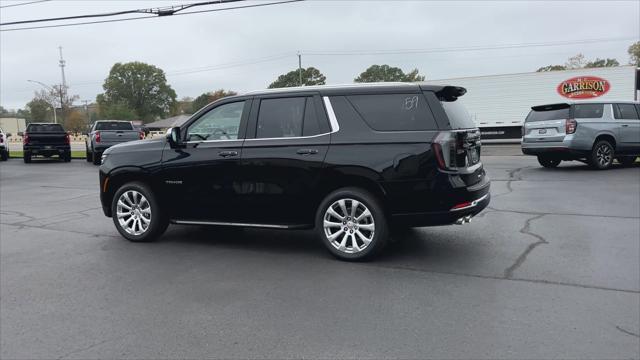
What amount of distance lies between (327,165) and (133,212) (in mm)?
2921

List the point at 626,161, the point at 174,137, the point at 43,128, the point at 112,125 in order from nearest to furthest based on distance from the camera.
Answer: the point at 174,137, the point at 626,161, the point at 112,125, the point at 43,128

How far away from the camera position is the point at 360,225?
5656 mm

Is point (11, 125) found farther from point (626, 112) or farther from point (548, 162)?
point (626, 112)

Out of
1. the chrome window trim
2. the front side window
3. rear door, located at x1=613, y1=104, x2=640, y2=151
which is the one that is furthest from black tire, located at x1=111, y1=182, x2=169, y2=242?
rear door, located at x1=613, y1=104, x2=640, y2=151

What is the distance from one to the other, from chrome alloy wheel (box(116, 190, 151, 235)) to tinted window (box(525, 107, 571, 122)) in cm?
1104

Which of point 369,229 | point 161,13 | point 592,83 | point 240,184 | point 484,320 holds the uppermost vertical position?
point 161,13

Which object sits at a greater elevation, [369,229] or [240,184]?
[240,184]

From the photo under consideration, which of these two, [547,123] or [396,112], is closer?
[396,112]

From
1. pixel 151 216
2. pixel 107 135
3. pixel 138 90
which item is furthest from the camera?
pixel 138 90

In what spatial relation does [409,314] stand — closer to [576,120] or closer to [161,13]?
[576,120]

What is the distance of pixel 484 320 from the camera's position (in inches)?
159

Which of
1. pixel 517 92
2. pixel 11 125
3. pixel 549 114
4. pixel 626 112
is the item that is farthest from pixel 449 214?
pixel 11 125

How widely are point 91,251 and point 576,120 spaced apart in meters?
11.9

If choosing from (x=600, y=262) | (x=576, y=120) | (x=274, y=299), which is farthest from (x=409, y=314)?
(x=576, y=120)
